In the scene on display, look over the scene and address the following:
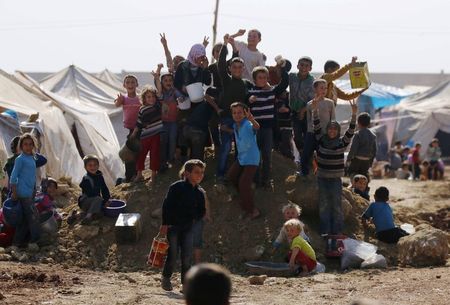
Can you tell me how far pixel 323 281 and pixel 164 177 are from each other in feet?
10.2

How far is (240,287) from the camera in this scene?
9.02 meters

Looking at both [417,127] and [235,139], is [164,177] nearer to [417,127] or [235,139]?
[235,139]

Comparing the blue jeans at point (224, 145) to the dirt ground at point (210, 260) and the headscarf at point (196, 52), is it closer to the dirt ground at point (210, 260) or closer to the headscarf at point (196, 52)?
the dirt ground at point (210, 260)

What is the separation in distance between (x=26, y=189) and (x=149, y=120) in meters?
1.83

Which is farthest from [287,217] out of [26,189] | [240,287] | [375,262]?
[26,189]

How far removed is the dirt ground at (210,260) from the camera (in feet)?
27.2

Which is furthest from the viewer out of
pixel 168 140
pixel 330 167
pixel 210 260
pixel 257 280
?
pixel 168 140

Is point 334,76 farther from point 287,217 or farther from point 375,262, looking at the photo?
point 375,262

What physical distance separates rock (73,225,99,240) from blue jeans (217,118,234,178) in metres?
1.75

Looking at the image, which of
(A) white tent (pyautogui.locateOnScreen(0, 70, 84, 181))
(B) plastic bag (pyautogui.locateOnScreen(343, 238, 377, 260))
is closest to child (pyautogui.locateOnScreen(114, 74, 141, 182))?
(B) plastic bag (pyautogui.locateOnScreen(343, 238, 377, 260))

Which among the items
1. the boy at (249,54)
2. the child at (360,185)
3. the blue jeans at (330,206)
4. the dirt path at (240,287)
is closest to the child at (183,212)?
the dirt path at (240,287)

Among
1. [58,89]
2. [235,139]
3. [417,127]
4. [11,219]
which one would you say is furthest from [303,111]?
[417,127]

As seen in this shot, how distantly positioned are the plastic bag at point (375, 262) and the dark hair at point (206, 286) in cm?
654

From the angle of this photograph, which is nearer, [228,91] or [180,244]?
[180,244]
